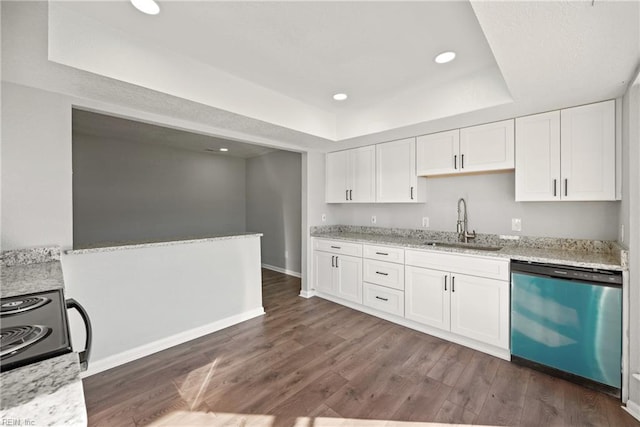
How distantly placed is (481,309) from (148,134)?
203 inches

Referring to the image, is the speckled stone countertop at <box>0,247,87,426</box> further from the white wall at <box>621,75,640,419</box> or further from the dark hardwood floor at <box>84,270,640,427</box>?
the white wall at <box>621,75,640,419</box>

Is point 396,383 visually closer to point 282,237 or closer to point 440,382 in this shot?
point 440,382

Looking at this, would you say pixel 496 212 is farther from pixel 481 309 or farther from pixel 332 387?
pixel 332 387

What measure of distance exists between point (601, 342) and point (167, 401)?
3.18 metres

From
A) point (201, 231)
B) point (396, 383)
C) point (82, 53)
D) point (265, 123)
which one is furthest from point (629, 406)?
point (201, 231)

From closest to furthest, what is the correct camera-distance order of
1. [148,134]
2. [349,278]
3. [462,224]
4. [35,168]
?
1. [35,168]
2. [462,224]
3. [349,278]
4. [148,134]

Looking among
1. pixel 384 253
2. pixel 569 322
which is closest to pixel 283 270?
pixel 384 253

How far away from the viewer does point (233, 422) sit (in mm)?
1836

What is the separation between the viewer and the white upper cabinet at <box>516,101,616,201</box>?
2307mm

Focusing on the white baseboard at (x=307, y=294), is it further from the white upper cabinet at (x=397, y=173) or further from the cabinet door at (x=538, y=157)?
the cabinet door at (x=538, y=157)

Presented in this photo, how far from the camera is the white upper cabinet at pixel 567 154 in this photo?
2307 millimetres

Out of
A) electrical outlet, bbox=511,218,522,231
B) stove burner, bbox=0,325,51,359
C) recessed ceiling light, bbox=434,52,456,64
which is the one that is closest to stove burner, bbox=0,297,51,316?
stove burner, bbox=0,325,51,359

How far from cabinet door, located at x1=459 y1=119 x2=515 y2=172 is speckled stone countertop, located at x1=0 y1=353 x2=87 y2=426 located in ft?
10.8

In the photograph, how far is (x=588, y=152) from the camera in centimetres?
238
